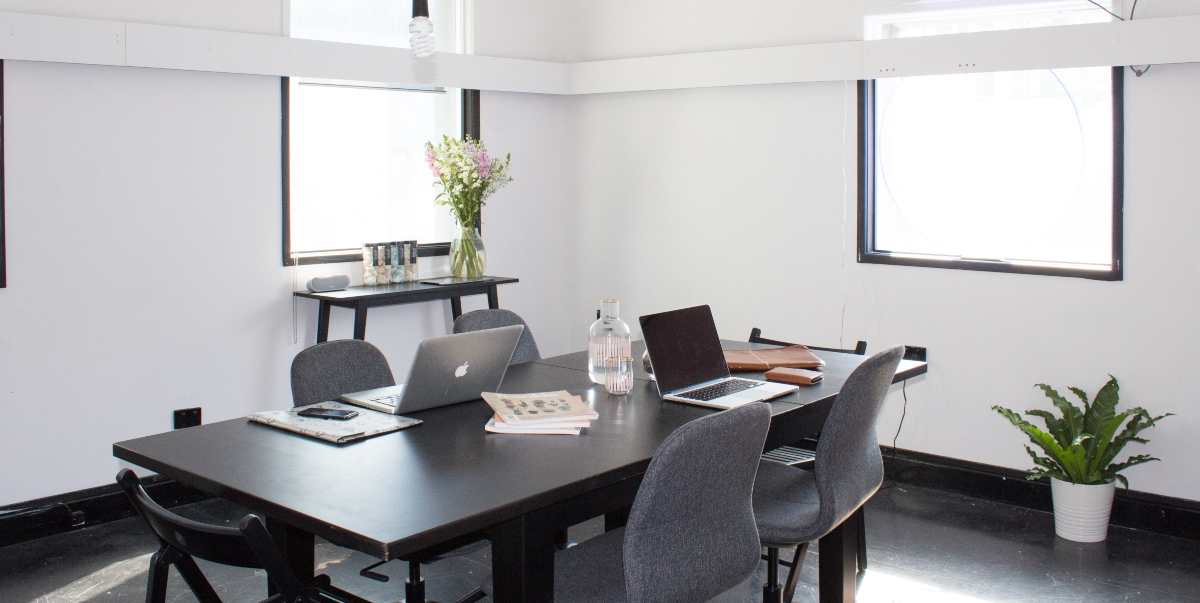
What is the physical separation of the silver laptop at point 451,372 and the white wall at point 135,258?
179 cm

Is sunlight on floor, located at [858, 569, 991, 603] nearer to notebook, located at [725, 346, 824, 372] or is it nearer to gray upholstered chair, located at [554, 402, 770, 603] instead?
notebook, located at [725, 346, 824, 372]

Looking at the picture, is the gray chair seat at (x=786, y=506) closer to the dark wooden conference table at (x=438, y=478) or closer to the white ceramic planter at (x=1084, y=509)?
the dark wooden conference table at (x=438, y=478)

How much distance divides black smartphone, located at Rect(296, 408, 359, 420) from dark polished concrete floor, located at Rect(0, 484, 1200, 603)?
3.71 ft

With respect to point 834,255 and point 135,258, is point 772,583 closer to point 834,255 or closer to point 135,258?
point 834,255

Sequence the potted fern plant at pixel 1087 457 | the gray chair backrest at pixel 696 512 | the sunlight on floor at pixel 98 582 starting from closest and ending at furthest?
1. the gray chair backrest at pixel 696 512
2. the sunlight on floor at pixel 98 582
3. the potted fern plant at pixel 1087 457

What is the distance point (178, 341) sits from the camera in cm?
480

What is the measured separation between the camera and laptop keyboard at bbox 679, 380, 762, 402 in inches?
132

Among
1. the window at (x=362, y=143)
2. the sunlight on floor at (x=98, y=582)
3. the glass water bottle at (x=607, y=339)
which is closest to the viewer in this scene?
the glass water bottle at (x=607, y=339)

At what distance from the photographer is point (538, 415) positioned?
9.80 ft

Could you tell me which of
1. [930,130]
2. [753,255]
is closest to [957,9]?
[930,130]

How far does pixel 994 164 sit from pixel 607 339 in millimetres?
2450

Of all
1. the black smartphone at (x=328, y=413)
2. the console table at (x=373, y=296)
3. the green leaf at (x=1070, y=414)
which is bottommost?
the green leaf at (x=1070, y=414)

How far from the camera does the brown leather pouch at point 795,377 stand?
3.54 meters

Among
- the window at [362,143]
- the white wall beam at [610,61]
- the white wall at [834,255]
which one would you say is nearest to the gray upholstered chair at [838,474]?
the white wall at [834,255]
